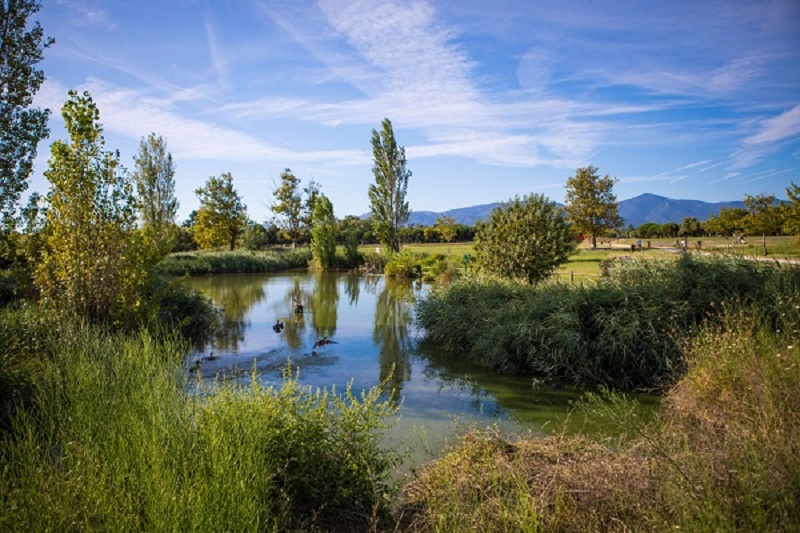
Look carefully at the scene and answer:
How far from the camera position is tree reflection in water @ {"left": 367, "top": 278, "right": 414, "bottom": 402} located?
365 inches

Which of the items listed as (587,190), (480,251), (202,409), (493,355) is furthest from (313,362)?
(587,190)

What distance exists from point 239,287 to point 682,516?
83.3ft

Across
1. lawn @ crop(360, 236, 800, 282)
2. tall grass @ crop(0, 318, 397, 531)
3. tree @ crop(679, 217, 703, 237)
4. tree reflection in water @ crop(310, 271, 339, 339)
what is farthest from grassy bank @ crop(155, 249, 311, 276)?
tree @ crop(679, 217, 703, 237)

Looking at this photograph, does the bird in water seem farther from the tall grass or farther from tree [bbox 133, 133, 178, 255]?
tree [bbox 133, 133, 178, 255]

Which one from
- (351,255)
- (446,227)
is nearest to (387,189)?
(351,255)

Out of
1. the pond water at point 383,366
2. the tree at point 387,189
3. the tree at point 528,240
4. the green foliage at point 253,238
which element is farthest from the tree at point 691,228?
the tree at point 528,240

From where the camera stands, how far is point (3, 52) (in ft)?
28.9

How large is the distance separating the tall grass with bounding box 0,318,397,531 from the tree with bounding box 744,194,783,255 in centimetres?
4668

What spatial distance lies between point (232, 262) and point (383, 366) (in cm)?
2721

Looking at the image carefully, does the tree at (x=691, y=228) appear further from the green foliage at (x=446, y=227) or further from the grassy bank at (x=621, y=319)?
the grassy bank at (x=621, y=319)

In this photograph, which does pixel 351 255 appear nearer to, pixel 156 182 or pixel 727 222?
pixel 156 182

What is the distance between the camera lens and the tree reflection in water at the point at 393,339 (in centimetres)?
927

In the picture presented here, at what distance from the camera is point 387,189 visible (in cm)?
3750

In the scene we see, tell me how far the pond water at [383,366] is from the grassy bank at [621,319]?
0.58 meters
